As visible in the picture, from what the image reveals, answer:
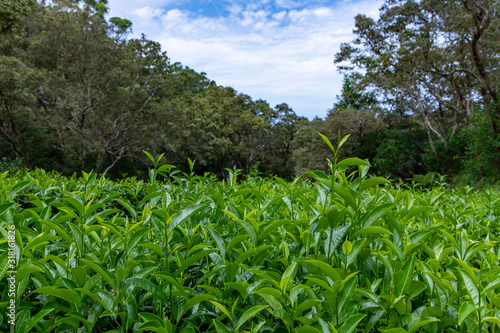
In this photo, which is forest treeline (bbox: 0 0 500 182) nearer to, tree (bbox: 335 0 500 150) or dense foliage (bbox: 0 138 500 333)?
tree (bbox: 335 0 500 150)

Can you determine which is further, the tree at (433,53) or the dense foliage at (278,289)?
the tree at (433,53)

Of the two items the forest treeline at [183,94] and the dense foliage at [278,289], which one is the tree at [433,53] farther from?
the dense foliage at [278,289]

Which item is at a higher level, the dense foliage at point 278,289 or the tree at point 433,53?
the tree at point 433,53

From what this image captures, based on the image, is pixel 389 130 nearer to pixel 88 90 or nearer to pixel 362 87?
pixel 362 87

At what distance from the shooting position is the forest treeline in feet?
42.6

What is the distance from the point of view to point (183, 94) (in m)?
22.9

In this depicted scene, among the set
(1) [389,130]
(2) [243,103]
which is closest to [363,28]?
(1) [389,130]

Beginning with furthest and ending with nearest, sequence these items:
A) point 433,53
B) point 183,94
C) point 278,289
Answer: point 183,94
point 433,53
point 278,289

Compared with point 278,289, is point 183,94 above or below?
above

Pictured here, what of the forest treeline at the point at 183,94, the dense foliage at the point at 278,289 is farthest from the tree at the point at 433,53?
the dense foliage at the point at 278,289

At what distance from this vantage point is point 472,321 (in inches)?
33.4

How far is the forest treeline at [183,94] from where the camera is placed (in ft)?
42.6

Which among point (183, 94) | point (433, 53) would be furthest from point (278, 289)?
point (183, 94)

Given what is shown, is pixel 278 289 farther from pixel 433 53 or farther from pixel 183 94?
pixel 183 94
